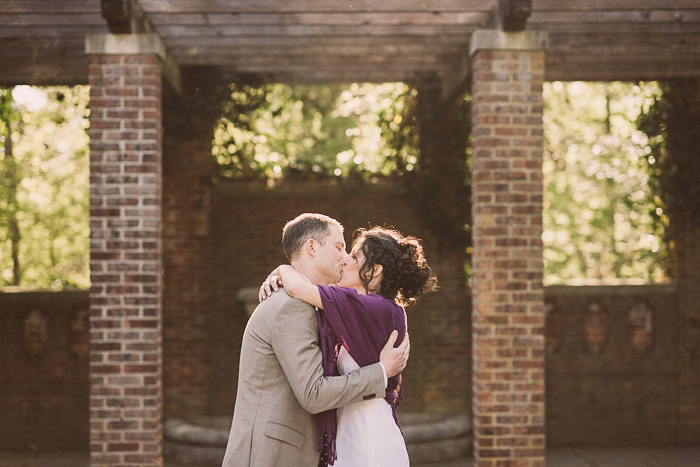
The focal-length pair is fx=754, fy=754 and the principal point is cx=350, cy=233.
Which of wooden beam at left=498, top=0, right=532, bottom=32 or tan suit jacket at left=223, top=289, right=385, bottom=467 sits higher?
wooden beam at left=498, top=0, right=532, bottom=32

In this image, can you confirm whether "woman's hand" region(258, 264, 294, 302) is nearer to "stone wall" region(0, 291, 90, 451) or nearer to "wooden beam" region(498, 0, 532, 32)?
"wooden beam" region(498, 0, 532, 32)

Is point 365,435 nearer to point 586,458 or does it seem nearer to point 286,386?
point 286,386

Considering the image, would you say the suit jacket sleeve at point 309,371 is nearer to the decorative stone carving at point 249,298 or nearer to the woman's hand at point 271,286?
the woman's hand at point 271,286

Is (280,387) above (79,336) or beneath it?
above

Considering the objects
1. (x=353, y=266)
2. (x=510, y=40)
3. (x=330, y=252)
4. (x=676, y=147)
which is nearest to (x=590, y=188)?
(x=676, y=147)

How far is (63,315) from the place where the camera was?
25.2 ft

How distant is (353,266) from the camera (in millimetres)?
3166

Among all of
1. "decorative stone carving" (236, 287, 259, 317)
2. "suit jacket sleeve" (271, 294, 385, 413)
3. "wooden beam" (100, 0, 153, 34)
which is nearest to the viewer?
"suit jacket sleeve" (271, 294, 385, 413)

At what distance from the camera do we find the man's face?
9.39 feet

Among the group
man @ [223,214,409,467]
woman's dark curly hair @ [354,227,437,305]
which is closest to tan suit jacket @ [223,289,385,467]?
man @ [223,214,409,467]

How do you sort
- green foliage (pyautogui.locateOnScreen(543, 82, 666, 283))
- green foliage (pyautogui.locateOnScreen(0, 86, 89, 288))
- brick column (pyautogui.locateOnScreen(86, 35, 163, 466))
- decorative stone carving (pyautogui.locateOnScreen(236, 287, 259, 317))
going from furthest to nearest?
green foliage (pyautogui.locateOnScreen(543, 82, 666, 283)) < green foliage (pyautogui.locateOnScreen(0, 86, 89, 288)) < decorative stone carving (pyautogui.locateOnScreen(236, 287, 259, 317)) < brick column (pyautogui.locateOnScreen(86, 35, 163, 466))

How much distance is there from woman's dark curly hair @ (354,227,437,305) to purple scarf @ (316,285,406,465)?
0.72 ft

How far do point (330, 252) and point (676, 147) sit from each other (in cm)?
616

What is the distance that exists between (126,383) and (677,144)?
5941 mm
